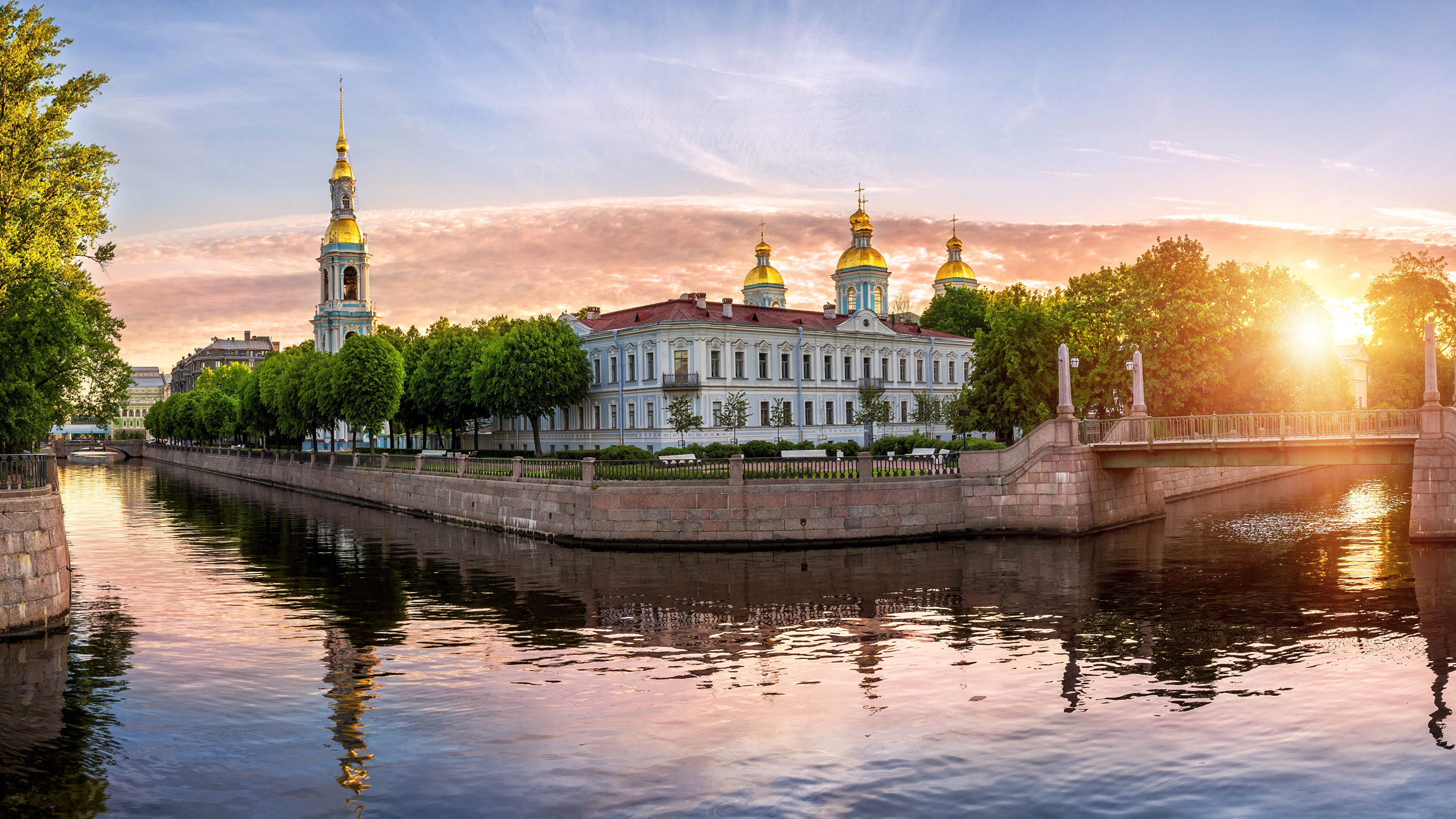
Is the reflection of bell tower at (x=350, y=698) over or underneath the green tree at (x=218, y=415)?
underneath

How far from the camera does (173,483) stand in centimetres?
8906

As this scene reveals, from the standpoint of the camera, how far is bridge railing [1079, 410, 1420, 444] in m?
34.5

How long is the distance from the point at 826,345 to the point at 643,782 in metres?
65.6

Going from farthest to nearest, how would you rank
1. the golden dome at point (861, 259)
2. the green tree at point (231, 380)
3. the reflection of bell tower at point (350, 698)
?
1. the green tree at point (231, 380)
2. the golden dome at point (861, 259)
3. the reflection of bell tower at point (350, 698)

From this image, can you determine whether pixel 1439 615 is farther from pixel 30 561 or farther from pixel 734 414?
pixel 734 414

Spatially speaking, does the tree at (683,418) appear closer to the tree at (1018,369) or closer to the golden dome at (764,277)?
the tree at (1018,369)

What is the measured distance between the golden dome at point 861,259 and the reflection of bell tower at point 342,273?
5752 centimetres

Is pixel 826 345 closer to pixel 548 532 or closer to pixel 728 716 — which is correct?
pixel 548 532

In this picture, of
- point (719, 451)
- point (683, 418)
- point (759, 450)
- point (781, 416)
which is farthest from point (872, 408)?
point (719, 451)

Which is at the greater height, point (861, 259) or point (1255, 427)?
point (861, 259)

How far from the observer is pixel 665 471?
37906mm

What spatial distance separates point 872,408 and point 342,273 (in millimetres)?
75969

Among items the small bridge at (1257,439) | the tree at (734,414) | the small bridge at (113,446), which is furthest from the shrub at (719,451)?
the small bridge at (113,446)

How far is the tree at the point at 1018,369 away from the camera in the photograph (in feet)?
185
